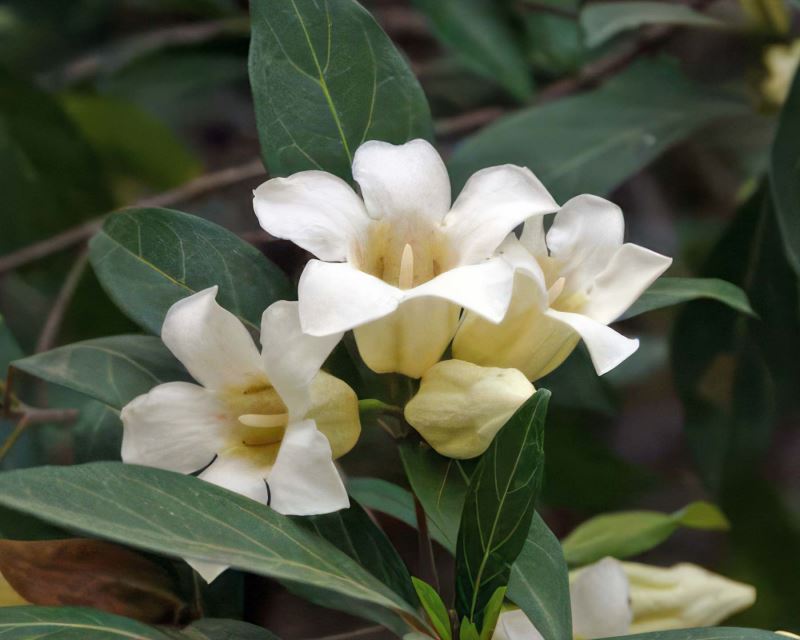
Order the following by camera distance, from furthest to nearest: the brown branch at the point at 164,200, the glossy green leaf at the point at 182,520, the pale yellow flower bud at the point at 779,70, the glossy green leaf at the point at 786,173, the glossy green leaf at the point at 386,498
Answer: the pale yellow flower bud at the point at 779,70 < the brown branch at the point at 164,200 < the glossy green leaf at the point at 786,173 < the glossy green leaf at the point at 386,498 < the glossy green leaf at the point at 182,520

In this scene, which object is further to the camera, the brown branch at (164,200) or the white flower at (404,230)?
the brown branch at (164,200)

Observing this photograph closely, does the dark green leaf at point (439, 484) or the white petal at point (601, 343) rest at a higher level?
the white petal at point (601, 343)

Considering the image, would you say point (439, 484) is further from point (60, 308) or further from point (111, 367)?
point (60, 308)

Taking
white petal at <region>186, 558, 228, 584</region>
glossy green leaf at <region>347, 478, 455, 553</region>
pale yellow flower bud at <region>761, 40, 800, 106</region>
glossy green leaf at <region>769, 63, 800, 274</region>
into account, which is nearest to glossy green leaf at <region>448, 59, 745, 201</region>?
pale yellow flower bud at <region>761, 40, 800, 106</region>

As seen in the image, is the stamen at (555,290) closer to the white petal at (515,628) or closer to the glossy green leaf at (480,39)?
the white petal at (515,628)

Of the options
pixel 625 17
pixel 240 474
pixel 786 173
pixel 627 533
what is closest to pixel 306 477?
pixel 240 474

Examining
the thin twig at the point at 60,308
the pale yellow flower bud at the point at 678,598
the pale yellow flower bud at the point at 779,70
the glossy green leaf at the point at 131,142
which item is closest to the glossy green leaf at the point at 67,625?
the pale yellow flower bud at the point at 678,598

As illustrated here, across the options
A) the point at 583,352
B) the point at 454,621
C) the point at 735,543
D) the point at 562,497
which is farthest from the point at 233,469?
the point at 735,543
